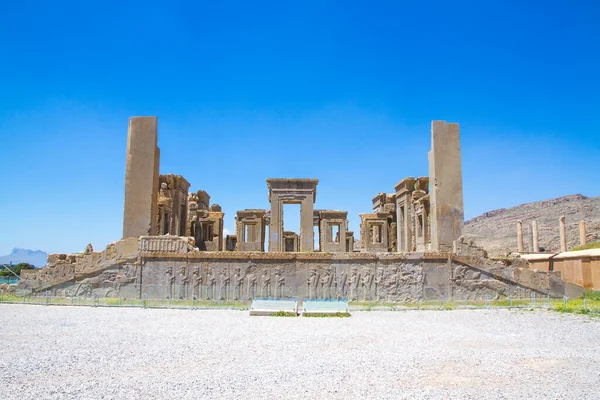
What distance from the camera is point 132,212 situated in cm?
1788

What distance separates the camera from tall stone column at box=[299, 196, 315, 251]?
22750 mm

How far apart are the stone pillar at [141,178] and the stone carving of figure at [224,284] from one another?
366cm

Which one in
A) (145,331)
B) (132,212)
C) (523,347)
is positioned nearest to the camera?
(523,347)

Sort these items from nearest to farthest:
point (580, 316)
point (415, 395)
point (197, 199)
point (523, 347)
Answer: point (415, 395), point (523, 347), point (580, 316), point (197, 199)

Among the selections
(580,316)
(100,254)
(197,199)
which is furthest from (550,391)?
(197,199)

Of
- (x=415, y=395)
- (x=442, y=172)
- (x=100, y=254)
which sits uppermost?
(x=442, y=172)

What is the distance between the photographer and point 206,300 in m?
15.8

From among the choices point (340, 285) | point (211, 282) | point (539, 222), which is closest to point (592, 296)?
point (340, 285)

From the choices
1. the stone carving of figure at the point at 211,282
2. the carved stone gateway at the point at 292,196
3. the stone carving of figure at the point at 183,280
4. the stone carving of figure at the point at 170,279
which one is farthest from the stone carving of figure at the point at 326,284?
the carved stone gateway at the point at 292,196

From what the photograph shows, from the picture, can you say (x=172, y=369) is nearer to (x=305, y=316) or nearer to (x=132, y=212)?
(x=305, y=316)

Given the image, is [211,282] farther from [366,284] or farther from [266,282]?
[366,284]

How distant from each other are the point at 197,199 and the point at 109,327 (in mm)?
20583

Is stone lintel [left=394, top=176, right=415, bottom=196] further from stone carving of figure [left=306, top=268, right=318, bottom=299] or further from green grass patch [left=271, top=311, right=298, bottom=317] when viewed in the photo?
green grass patch [left=271, top=311, right=298, bottom=317]

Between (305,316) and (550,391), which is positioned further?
(305,316)
